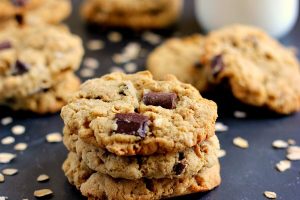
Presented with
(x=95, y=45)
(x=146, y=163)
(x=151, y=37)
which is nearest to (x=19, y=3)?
(x=95, y=45)

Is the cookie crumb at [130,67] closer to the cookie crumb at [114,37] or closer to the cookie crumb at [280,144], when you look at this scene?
the cookie crumb at [114,37]

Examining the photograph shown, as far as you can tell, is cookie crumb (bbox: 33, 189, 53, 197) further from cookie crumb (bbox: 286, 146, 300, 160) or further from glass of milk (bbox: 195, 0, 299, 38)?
glass of milk (bbox: 195, 0, 299, 38)

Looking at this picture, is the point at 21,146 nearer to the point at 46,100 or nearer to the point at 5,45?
the point at 46,100

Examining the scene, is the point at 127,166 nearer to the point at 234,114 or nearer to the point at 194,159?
the point at 194,159

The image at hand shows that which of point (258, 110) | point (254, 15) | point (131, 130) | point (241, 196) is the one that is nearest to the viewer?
point (131, 130)

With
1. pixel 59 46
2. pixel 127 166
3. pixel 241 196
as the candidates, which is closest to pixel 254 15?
pixel 59 46

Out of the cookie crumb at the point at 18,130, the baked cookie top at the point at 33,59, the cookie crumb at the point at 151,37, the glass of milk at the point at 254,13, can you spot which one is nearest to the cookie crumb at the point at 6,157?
the cookie crumb at the point at 18,130
